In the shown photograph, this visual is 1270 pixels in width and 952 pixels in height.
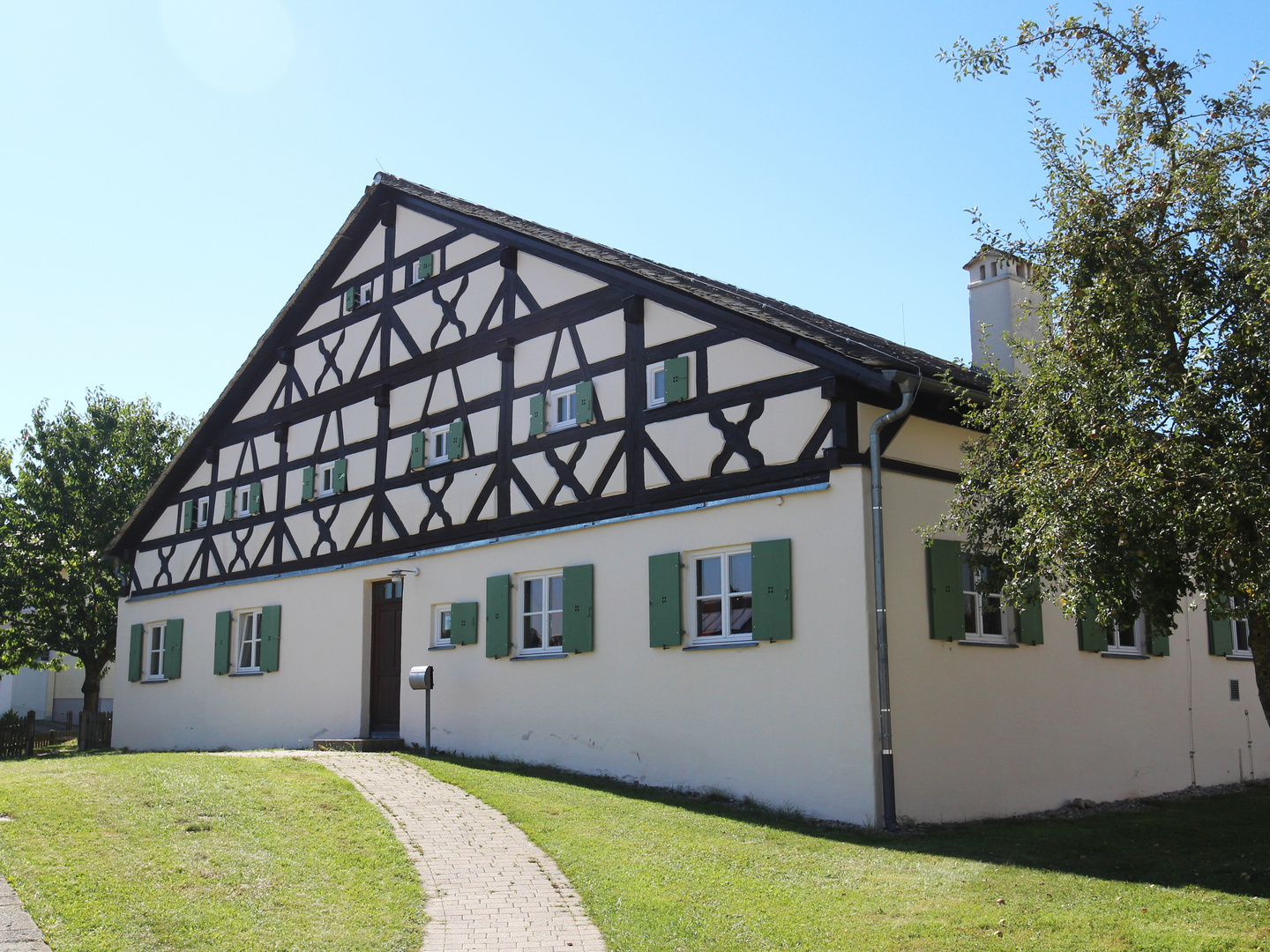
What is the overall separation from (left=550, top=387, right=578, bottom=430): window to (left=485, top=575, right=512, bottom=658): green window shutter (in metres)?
2.14

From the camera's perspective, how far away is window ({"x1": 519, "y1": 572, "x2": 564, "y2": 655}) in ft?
49.4

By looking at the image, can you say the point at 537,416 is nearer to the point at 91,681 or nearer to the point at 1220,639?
the point at 1220,639

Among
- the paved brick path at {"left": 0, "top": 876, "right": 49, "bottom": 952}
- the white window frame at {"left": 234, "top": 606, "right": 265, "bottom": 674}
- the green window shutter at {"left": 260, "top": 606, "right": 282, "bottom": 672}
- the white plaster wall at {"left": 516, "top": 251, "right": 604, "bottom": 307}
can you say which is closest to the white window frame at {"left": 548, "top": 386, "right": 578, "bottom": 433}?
the white plaster wall at {"left": 516, "top": 251, "right": 604, "bottom": 307}

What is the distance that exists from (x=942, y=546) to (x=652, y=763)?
4053 millimetres

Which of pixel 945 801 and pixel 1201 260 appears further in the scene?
pixel 945 801

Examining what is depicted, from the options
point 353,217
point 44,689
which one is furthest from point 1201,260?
point 44,689

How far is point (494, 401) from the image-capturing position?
1661 cm

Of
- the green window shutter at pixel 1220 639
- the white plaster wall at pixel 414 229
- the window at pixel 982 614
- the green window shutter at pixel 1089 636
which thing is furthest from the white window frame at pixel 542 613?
the green window shutter at pixel 1220 639

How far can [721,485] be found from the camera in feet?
42.4

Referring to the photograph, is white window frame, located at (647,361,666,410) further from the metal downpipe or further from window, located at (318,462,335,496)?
window, located at (318,462,335,496)

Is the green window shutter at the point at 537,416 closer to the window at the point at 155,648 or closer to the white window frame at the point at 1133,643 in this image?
the white window frame at the point at 1133,643

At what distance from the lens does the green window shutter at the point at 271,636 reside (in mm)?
19953

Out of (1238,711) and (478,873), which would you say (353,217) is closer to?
(478,873)

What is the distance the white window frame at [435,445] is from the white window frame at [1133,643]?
9456 mm
